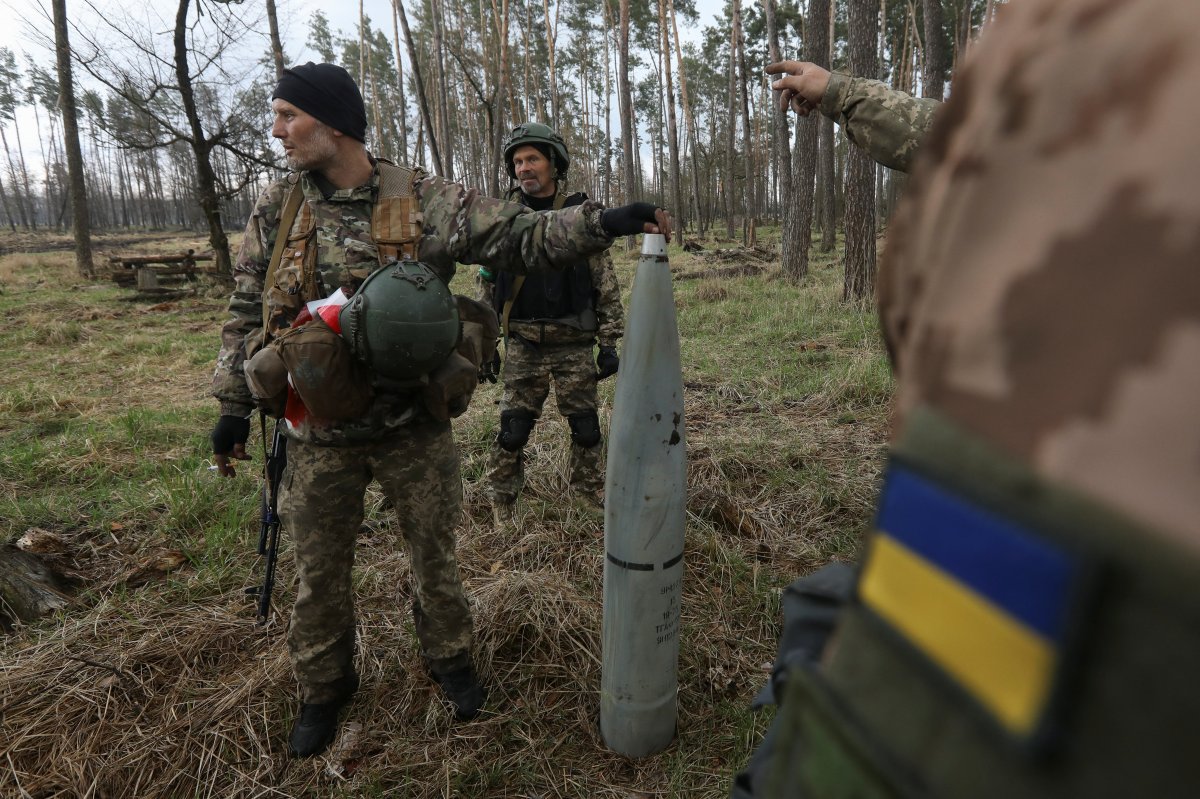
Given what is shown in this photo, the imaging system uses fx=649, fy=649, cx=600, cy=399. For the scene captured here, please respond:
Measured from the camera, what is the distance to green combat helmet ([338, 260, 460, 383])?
1764 millimetres

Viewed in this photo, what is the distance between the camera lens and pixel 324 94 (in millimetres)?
2037

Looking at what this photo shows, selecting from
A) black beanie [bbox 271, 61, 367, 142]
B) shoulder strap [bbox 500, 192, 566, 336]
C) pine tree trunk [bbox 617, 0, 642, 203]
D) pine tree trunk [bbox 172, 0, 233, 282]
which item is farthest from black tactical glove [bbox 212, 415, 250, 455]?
pine tree trunk [bbox 617, 0, 642, 203]

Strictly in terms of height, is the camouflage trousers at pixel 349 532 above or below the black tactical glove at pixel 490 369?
below

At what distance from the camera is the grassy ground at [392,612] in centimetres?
212

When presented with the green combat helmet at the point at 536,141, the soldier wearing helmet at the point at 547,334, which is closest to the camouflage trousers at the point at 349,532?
the soldier wearing helmet at the point at 547,334

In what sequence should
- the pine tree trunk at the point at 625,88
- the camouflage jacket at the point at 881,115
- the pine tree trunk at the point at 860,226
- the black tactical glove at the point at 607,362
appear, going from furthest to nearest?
the pine tree trunk at the point at 625,88
the pine tree trunk at the point at 860,226
the black tactical glove at the point at 607,362
the camouflage jacket at the point at 881,115

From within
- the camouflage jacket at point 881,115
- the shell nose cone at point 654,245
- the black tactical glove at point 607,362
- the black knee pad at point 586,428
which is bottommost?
the black knee pad at point 586,428

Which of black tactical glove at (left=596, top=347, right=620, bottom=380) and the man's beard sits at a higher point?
the man's beard

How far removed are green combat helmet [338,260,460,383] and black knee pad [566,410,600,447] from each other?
6.40 ft

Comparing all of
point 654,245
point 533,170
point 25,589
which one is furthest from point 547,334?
point 25,589

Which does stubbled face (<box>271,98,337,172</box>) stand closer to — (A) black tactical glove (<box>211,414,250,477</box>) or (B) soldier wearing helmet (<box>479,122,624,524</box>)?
(A) black tactical glove (<box>211,414,250,477</box>)

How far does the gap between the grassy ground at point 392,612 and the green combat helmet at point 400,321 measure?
1290mm

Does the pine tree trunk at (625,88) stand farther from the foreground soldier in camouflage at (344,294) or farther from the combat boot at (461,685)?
the combat boot at (461,685)

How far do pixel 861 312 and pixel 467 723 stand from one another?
6.31 metres
